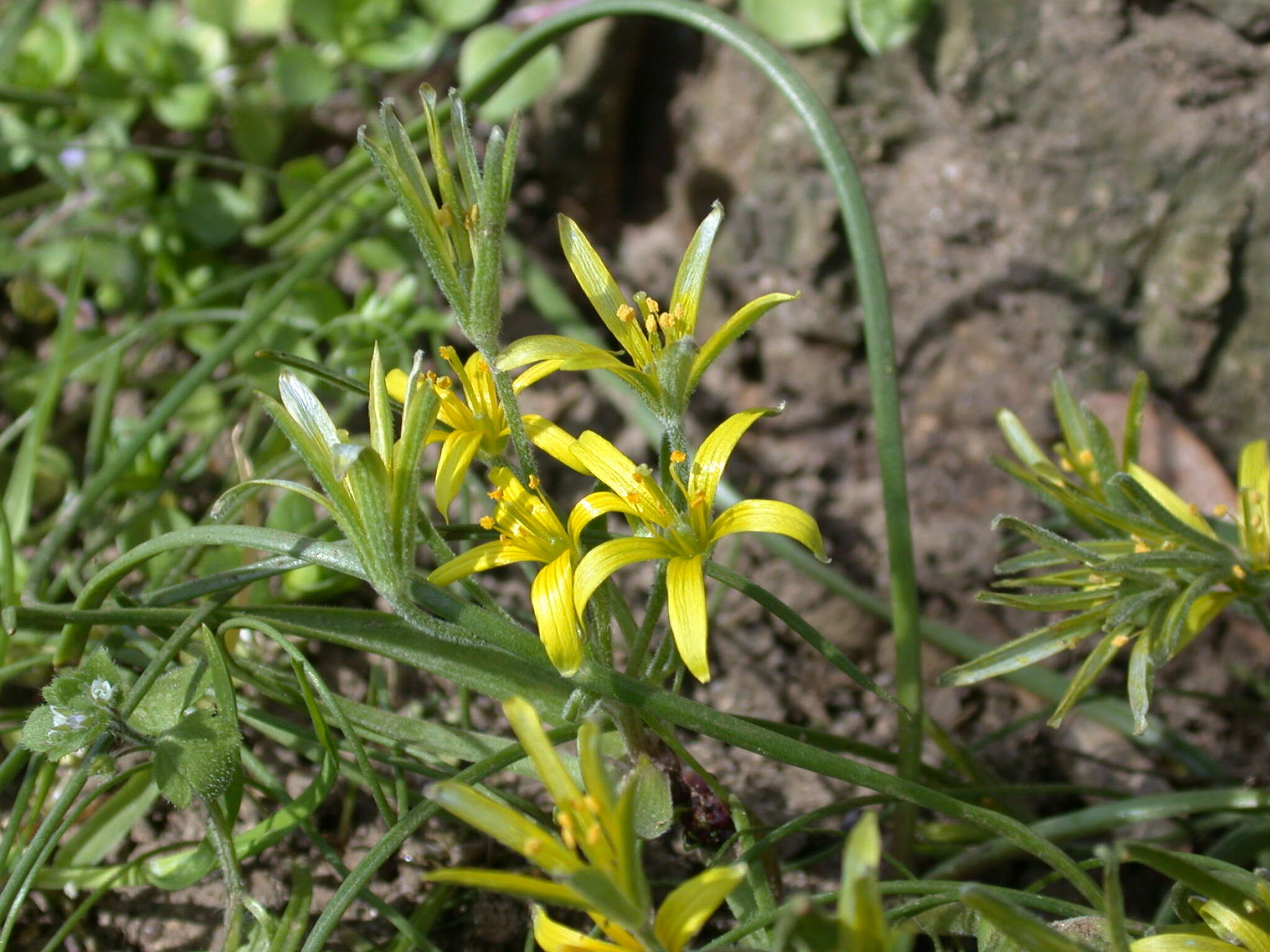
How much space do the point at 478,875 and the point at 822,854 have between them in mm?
756

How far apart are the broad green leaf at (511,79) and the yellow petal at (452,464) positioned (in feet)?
4.50

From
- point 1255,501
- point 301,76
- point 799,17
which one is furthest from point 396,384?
point 799,17

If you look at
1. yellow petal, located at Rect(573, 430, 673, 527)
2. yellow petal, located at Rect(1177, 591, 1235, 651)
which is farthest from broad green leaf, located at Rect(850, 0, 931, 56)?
yellow petal, located at Rect(573, 430, 673, 527)

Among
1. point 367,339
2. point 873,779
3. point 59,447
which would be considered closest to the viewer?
point 873,779

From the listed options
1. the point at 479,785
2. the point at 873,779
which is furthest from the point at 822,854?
the point at 479,785

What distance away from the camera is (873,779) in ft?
3.76

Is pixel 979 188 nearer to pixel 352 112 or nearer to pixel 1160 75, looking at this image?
pixel 1160 75

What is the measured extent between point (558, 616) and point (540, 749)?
0.16 meters

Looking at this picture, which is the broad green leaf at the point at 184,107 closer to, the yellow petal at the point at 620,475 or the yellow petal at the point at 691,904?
the yellow petal at the point at 620,475

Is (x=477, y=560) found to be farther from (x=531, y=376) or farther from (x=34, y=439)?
(x=34, y=439)

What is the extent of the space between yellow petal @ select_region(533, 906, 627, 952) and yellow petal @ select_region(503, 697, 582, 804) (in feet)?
0.40

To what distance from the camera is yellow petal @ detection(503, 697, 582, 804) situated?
0.96 meters

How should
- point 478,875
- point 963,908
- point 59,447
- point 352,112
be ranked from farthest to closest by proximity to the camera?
1. point 352,112
2. point 59,447
3. point 963,908
4. point 478,875

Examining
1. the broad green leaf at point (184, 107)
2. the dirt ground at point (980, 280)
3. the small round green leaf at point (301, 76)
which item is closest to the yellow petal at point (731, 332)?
the dirt ground at point (980, 280)
